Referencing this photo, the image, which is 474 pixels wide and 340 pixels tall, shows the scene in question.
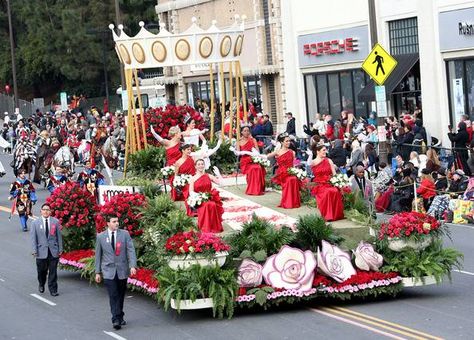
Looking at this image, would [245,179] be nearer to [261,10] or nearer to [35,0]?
[261,10]

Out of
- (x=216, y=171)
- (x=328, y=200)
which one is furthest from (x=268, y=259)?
(x=216, y=171)

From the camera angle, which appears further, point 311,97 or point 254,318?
point 311,97

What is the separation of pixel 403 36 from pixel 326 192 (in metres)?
20.2

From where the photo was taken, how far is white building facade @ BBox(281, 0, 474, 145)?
119ft

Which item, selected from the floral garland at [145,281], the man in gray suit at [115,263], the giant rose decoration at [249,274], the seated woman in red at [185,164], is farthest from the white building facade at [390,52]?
the man in gray suit at [115,263]

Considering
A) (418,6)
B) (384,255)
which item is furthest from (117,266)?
(418,6)

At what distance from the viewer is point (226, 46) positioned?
2466 centimetres

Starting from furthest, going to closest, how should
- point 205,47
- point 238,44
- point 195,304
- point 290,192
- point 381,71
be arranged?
point 381,71, point 238,44, point 205,47, point 290,192, point 195,304

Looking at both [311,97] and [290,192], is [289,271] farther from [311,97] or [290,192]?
[311,97]

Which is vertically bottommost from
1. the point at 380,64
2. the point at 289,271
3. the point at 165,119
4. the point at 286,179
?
the point at 289,271

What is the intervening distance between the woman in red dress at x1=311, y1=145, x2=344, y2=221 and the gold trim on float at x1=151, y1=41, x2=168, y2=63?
4.49 metres

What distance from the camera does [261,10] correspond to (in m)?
49.8

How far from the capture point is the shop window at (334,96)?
44.1 meters

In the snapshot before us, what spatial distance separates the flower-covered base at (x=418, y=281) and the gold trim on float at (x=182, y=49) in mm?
8164
